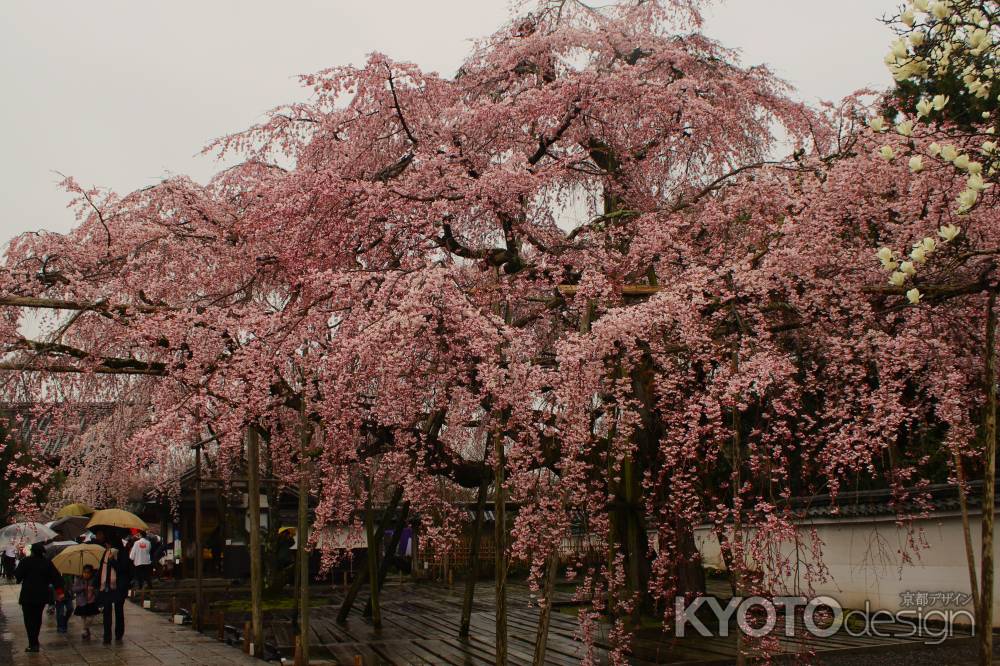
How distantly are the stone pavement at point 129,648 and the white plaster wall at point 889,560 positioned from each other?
7015 millimetres

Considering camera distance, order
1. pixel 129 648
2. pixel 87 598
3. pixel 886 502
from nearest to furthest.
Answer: pixel 129 648 < pixel 87 598 < pixel 886 502

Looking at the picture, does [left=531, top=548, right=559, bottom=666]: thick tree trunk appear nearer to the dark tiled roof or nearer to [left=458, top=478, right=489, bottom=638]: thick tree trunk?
[left=458, top=478, right=489, bottom=638]: thick tree trunk

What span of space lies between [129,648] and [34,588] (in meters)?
1.57

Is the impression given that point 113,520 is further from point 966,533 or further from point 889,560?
point 966,533

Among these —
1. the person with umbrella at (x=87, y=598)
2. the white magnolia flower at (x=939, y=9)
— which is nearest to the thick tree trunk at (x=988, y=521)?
the white magnolia flower at (x=939, y=9)

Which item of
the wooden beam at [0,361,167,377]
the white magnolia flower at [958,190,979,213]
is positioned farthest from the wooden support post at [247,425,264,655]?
the white magnolia flower at [958,190,979,213]

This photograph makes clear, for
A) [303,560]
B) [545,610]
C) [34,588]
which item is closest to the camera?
[545,610]

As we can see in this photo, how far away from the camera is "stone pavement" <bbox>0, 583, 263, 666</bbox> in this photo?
10891 mm

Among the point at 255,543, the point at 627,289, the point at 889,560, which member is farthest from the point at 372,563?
the point at 889,560

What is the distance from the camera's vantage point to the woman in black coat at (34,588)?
39.4 feet

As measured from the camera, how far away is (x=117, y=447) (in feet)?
52.2

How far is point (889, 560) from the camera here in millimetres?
13844

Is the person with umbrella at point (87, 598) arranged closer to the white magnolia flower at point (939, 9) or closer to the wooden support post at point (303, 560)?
the wooden support post at point (303, 560)

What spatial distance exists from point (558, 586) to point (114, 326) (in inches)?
631
